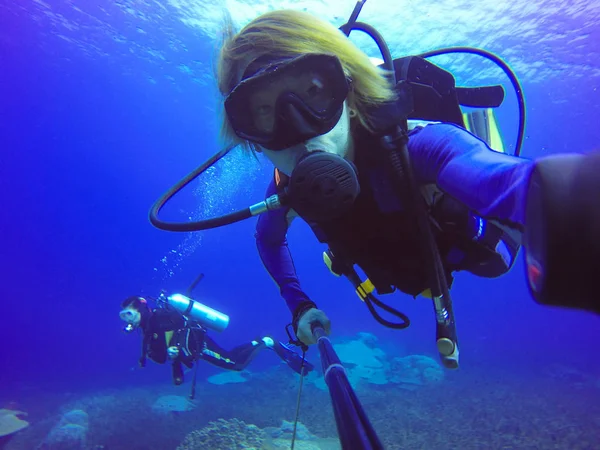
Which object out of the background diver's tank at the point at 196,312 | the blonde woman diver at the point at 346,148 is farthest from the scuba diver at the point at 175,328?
the blonde woman diver at the point at 346,148

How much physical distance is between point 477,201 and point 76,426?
1495 centimetres

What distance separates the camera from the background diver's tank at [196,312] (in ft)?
32.5

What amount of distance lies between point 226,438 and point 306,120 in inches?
362

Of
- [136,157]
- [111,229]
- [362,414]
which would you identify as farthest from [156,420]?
[111,229]

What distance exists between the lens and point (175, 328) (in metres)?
9.64

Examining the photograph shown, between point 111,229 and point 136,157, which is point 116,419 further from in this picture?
point 111,229

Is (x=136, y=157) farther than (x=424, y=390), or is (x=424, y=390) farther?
(x=136, y=157)

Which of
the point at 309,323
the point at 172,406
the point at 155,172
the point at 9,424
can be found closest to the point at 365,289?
the point at 309,323

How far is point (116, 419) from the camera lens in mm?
13156

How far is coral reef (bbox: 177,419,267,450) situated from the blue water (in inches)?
76.5

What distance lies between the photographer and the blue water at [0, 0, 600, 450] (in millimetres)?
16969

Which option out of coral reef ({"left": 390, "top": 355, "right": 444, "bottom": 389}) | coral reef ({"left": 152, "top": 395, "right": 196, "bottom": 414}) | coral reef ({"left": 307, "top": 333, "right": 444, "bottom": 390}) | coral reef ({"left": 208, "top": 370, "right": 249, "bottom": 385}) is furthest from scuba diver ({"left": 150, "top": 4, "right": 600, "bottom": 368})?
coral reef ({"left": 208, "top": 370, "right": 249, "bottom": 385})

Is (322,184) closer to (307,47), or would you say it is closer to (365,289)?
(307,47)

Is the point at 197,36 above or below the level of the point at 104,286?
below
